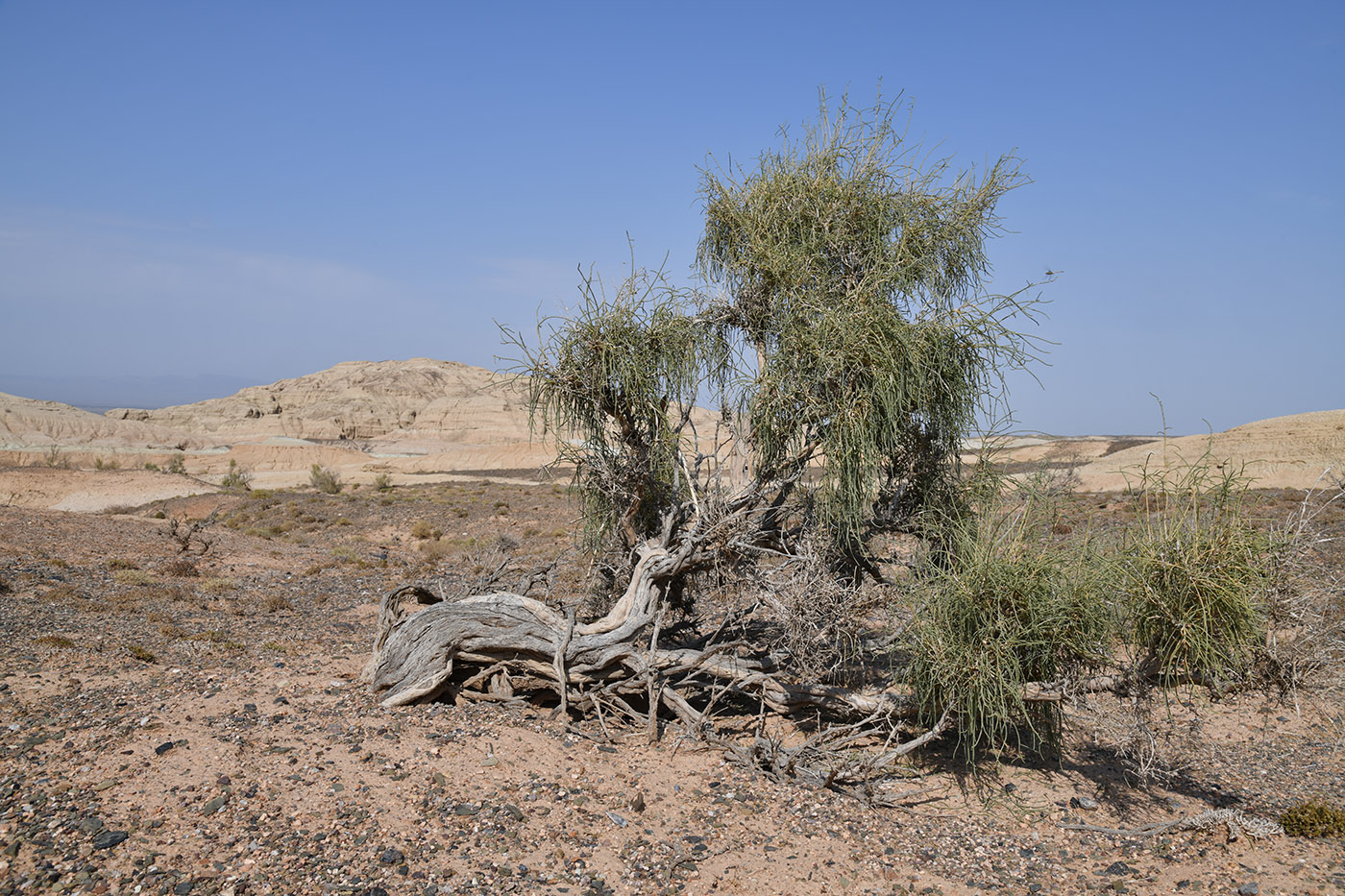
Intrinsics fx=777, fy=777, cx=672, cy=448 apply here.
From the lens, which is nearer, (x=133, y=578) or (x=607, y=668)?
(x=607, y=668)

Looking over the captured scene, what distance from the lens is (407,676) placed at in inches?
303

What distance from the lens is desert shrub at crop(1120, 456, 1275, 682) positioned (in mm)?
5648

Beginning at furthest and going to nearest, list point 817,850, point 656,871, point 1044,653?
point 1044,653 → point 817,850 → point 656,871

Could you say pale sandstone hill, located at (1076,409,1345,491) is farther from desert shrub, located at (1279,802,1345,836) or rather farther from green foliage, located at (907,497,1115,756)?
green foliage, located at (907,497,1115,756)

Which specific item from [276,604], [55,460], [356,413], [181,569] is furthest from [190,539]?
[356,413]

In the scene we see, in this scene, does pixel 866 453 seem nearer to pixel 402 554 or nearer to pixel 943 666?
pixel 943 666

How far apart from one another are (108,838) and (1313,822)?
9057 millimetres

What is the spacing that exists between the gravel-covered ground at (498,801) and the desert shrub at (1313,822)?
0.12 m

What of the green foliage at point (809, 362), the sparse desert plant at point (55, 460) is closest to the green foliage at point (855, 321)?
the green foliage at point (809, 362)

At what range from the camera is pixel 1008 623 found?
6305 mm

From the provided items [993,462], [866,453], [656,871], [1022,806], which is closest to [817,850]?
[656,871]

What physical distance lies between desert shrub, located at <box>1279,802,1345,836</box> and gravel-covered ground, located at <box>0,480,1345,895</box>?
12cm

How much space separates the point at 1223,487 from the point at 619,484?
5.22 m

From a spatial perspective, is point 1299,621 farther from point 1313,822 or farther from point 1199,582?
point 1313,822
